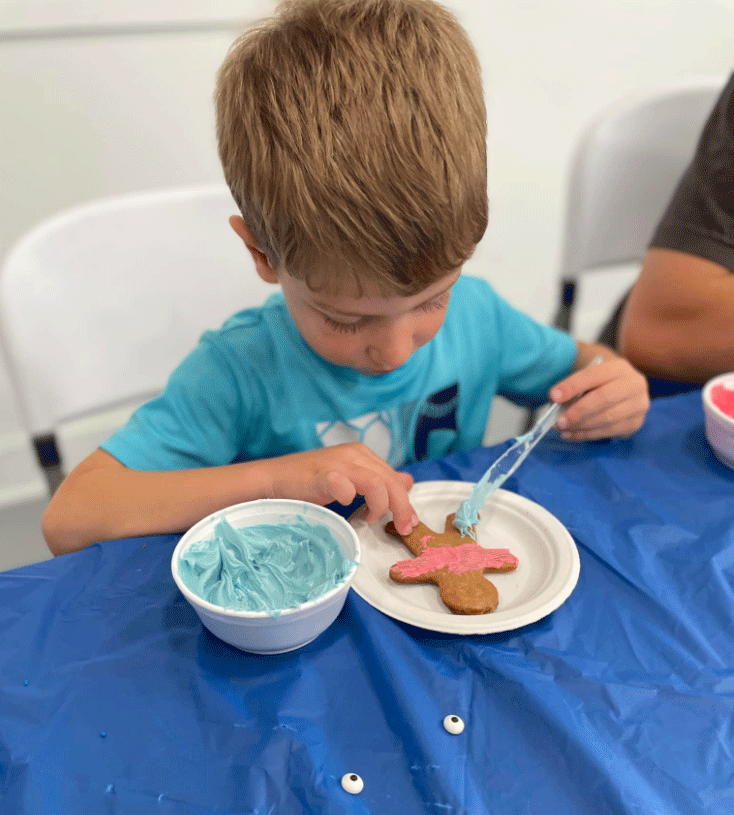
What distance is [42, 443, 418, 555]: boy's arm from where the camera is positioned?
2.45 feet

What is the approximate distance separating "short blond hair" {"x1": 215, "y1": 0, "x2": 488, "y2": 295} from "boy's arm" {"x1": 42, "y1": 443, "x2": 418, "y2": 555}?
0.20 meters

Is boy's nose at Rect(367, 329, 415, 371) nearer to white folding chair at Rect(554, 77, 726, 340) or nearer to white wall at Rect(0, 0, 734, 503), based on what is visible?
white folding chair at Rect(554, 77, 726, 340)

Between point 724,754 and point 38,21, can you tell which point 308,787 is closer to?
point 724,754

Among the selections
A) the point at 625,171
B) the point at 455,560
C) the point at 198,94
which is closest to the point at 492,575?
the point at 455,560

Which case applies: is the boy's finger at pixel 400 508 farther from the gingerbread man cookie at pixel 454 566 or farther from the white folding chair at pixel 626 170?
the white folding chair at pixel 626 170

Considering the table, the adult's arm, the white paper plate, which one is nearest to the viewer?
the table

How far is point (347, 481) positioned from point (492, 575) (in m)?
0.18

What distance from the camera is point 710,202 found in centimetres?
117

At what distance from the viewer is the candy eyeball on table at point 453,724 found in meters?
0.55

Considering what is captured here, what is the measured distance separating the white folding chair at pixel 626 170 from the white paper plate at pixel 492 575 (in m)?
0.88

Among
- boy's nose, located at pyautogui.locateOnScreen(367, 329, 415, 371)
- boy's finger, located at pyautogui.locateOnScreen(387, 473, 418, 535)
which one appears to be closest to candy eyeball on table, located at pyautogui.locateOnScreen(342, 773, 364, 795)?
boy's finger, located at pyautogui.locateOnScreen(387, 473, 418, 535)

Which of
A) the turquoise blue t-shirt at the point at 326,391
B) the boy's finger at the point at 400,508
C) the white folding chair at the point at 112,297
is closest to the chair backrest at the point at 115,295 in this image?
the white folding chair at the point at 112,297

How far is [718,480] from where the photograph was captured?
0.86 metres

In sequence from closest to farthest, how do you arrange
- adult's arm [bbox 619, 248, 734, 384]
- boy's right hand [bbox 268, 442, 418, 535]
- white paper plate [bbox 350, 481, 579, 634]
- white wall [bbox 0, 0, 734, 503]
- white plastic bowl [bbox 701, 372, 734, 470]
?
1. white paper plate [bbox 350, 481, 579, 634]
2. boy's right hand [bbox 268, 442, 418, 535]
3. white plastic bowl [bbox 701, 372, 734, 470]
4. adult's arm [bbox 619, 248, 734, 384]
5. white wall [bbox 0, 0, 734, 503]
